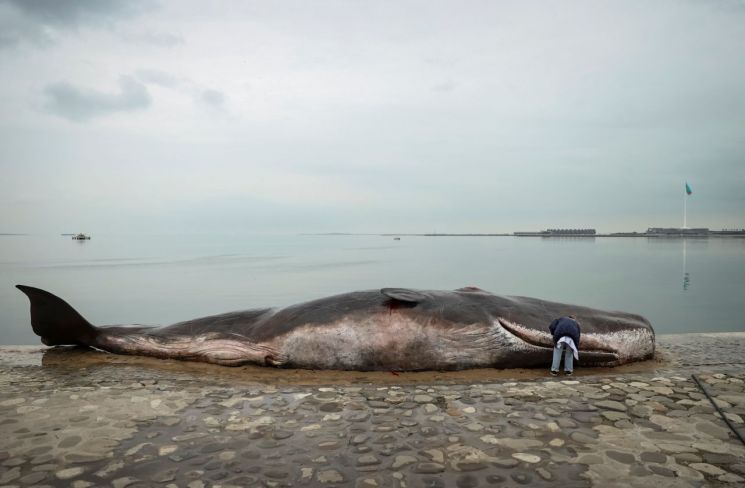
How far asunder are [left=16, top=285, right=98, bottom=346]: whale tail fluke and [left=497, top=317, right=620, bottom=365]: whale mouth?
316 inches

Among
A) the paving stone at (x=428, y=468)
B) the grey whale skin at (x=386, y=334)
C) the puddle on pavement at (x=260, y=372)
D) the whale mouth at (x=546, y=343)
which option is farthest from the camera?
the whale mouth at (x=546, y=343)

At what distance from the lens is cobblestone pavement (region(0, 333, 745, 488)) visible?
11.8ft

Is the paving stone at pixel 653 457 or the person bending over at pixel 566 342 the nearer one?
the paving stone at pixel 653 457

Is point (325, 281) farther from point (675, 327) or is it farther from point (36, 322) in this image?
point (36, 322)

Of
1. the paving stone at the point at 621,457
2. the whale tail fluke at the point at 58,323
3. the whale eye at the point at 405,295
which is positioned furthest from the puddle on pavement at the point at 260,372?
the paving stone at the point at 621,457

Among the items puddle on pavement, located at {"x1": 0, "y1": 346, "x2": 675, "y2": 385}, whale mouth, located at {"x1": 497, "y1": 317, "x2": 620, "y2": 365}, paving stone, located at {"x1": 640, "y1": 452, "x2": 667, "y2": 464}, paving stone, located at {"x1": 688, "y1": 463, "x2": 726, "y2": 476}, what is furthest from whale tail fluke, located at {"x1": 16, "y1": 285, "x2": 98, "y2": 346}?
paving stone, located at {"x1": 688, "y1": 463, "x2": 726, "y2": 476}

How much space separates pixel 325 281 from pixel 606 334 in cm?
2366

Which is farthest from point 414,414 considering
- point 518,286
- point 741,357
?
point 518,286

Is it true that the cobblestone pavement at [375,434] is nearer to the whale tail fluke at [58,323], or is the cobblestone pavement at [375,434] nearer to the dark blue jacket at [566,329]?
the dark blue jacket at [566,329]

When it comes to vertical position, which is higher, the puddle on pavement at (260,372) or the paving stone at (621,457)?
the paving stone at (621,457)

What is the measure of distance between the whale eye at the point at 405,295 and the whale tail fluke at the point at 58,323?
19.4 feet

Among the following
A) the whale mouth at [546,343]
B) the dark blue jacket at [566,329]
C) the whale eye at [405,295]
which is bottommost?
the whale mouth at [546,343]

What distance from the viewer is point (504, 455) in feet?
12.9

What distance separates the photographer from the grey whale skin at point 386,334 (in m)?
7.79
